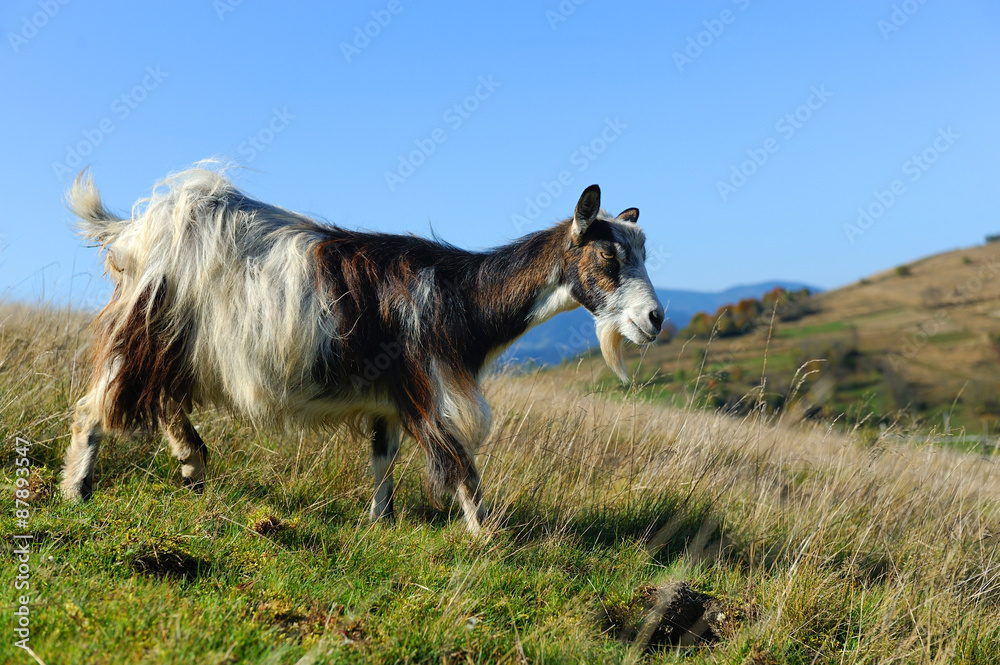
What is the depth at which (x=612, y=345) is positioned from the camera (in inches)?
194

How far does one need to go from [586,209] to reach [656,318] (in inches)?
33.5

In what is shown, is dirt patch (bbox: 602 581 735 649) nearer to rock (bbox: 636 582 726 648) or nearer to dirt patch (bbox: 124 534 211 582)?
rock (bbox: 636 582 726 648)

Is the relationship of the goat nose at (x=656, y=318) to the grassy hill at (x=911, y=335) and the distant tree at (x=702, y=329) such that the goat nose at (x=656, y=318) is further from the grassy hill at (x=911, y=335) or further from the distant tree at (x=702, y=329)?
the grassy hill at (x=911, y=335)

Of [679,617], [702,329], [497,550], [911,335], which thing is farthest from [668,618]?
[911,335]

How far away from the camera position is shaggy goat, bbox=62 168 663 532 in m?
4.29

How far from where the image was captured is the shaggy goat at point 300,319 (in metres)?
4.29

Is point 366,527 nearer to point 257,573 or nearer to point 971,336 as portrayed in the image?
point 257,573

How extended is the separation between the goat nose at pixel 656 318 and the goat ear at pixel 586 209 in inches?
28.1

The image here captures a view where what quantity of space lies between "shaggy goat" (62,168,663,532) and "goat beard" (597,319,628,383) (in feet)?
0.08

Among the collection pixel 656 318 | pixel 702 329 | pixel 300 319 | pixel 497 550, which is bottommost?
pixel 497 550

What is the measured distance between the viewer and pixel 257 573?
3.46 metres

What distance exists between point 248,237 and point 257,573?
2.07 m
